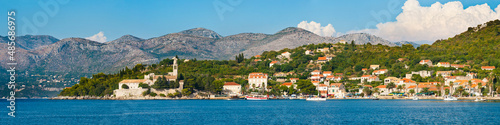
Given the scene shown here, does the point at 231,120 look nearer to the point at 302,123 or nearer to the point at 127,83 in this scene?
the point at 302,123

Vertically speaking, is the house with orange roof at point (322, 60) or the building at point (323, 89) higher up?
the house with orange roof at point (322, 60)

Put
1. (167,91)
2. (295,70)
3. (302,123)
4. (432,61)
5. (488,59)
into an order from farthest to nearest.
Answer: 1. (295,70)
2. (432,61)
3. (488,59)
4. (167,91)
5. (302,123)

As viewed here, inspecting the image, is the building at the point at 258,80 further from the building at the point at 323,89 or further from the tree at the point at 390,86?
the tree at the point at 390,86

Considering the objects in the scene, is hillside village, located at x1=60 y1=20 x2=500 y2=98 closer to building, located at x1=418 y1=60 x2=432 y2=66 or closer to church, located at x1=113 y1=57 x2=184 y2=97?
building, located at x1=418 y1=60 x2=432 y2=66

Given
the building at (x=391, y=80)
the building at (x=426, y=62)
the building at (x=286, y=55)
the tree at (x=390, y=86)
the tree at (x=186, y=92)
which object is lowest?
the tree at (x=186, y=92)

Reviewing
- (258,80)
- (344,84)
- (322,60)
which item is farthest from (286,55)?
(344,84)

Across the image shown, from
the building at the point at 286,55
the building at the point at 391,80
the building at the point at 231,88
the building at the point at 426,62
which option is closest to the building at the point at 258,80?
the building at the point at 231,88

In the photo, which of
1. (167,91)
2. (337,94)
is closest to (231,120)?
(167,91)
